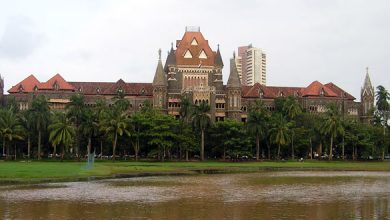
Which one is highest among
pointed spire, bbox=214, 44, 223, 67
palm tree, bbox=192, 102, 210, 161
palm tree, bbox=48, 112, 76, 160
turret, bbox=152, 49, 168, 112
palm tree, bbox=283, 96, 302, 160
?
pointed spire, bbox=214, 44, 223, 67

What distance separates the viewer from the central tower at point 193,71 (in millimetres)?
126000

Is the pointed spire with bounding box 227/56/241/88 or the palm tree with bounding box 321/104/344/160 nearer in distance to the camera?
the palm tree with bounding box 321/104/344/160

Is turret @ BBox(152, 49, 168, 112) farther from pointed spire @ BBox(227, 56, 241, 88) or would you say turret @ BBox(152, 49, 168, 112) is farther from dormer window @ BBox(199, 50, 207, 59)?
pointed spire @ BBox(227, 56, 241, 88)

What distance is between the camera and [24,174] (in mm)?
51406

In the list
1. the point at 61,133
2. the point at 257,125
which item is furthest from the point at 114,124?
the point at 257,125

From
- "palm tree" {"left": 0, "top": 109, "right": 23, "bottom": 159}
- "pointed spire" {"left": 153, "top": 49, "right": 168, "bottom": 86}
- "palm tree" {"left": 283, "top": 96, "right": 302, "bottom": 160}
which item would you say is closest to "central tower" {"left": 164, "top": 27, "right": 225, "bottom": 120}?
"pointed spire" {"left": 153, "top": 49, "right": 168, "bottom": 86}

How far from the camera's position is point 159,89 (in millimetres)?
124875

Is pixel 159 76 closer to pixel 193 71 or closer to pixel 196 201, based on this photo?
pixel 193 71

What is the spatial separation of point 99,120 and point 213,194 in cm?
6243

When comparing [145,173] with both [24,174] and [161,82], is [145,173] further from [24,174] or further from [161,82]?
[161,82]

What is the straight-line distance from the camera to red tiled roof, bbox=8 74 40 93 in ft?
427

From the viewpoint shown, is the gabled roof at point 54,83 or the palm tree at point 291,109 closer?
the palm tree at point 291,109

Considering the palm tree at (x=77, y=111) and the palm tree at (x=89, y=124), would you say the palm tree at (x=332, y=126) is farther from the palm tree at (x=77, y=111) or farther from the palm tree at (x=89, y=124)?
the palm tree at (x=77, y=111)

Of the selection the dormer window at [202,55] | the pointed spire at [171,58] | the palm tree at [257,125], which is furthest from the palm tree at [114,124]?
the dormer window at [202,55]
